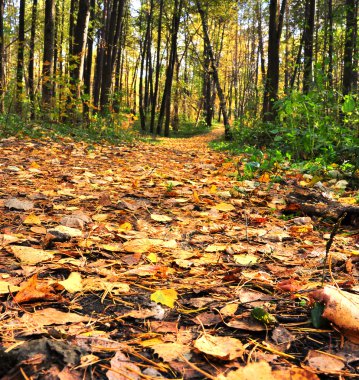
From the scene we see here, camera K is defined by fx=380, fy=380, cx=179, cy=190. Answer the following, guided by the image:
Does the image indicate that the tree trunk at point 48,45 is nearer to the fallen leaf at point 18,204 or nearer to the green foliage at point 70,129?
the green foliage at point 70,129

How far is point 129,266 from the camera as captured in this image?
5.92 feet

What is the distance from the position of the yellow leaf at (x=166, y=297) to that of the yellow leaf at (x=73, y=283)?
0.30 meters

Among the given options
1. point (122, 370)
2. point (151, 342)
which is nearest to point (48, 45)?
point (151, 342)

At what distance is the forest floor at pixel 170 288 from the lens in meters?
0.99

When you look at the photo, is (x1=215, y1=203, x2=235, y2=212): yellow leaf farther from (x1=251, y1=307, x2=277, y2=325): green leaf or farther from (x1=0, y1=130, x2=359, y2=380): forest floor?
(x1=251, y1=307, x2=277, y2=325): green leaf

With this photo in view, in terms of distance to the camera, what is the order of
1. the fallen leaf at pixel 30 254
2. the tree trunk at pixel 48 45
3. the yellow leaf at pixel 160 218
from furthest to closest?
1. the tree trunk at pixel 48 45
2. the yellow leaf at pixel 160 218
3. the fallen leaf at pixel 30 254

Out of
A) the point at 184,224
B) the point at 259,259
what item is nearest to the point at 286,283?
the point at 259,259

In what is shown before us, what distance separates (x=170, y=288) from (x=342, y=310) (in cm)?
66

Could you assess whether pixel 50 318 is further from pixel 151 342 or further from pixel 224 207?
pixel 224 207

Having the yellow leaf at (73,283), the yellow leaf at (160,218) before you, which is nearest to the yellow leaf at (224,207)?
the yellow leaf at (160,218)

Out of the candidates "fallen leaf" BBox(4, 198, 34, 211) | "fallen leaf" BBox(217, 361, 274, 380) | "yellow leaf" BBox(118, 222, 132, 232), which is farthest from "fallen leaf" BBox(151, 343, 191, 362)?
"fallen leaf" BBox(4, 198, 34, 211)

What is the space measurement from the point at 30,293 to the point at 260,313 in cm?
79

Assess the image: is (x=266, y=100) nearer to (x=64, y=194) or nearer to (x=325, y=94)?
(x=325, y=94)

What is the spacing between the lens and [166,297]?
4.65 ft
